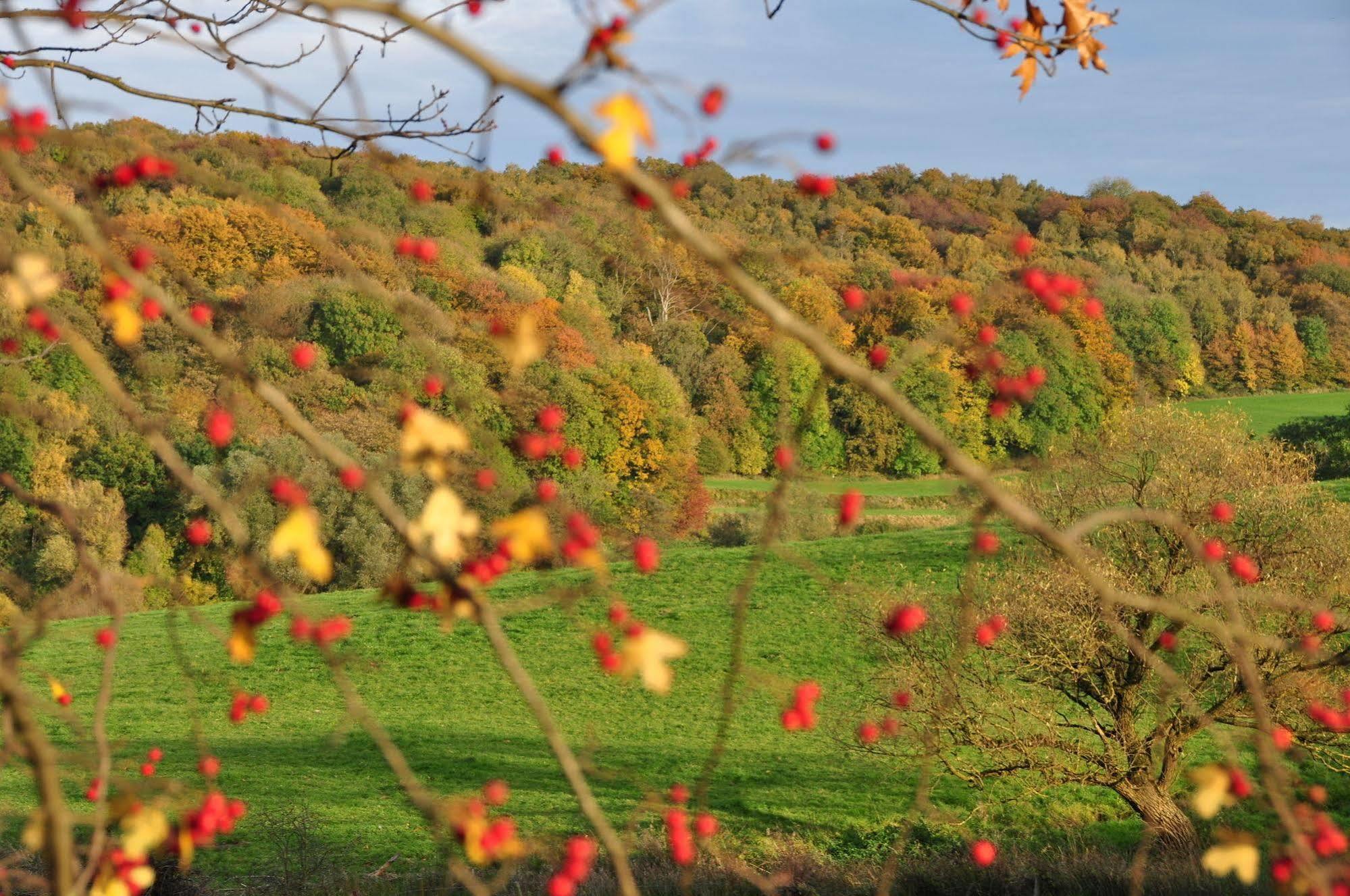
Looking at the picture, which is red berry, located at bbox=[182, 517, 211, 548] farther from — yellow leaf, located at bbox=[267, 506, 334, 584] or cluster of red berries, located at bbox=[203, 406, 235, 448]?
yellow leaf, located at bbox=[267, 506, 334, 584]

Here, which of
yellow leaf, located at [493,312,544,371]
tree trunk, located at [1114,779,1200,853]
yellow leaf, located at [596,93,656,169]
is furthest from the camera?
tree trunk, located at [1114,779,1200,853]

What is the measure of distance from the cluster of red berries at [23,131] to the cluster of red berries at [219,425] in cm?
49

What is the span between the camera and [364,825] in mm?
15336

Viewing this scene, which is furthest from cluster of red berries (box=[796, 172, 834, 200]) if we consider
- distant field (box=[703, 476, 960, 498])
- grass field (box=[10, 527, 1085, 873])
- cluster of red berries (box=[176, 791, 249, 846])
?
distant field (box=[703, 476, 960, 498])

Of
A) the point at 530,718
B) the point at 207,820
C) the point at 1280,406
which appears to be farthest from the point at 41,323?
the point at 1280,406

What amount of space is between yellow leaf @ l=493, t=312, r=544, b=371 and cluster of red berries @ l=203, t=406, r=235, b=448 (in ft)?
1.84

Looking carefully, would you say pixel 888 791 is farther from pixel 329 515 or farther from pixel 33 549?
pixel 33 549

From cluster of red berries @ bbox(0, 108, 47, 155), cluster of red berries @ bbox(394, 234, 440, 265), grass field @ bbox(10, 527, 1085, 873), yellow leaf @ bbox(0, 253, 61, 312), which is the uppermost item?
cluster of red berries @ bbox(0, 108, 47, 155)

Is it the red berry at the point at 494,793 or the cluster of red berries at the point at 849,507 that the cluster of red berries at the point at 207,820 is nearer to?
the red berry at the point at 494,793

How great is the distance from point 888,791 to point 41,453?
2510cm

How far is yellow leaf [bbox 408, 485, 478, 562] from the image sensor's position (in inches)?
39.1

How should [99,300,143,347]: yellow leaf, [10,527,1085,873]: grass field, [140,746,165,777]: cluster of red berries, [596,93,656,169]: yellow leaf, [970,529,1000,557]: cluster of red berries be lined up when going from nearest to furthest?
[596,93,656,169]: yellow leaf
[99,300,143,347]: yellow leaf
[970,529,1000,557]: cluster of red berries
[140,746,165,777]: cluster of red berries
[10,527,1085,873]: grass field

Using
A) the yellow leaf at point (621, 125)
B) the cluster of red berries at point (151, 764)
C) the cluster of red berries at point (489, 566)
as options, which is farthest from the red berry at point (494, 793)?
the cluster of red berries at point (151, 764)

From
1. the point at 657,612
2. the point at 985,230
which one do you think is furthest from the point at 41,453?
the point at 985,230
